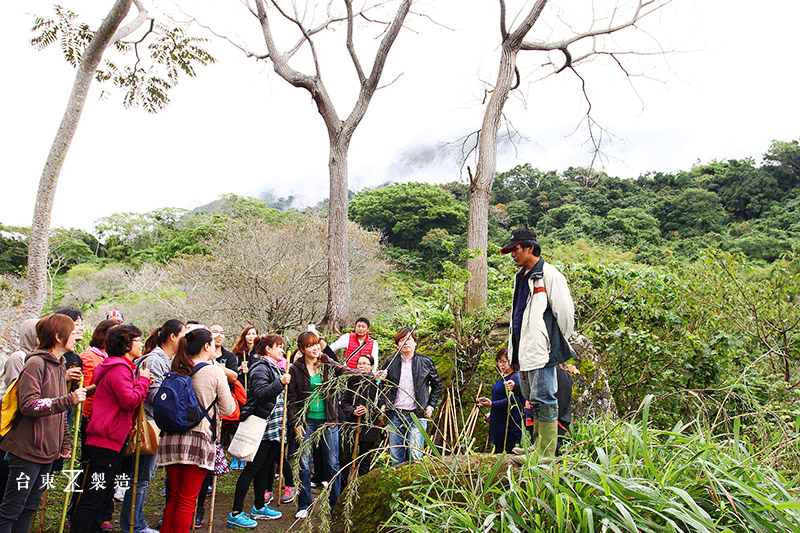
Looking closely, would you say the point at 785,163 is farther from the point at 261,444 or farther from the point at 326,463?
the point at 261,444

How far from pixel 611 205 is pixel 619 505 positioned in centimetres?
3262

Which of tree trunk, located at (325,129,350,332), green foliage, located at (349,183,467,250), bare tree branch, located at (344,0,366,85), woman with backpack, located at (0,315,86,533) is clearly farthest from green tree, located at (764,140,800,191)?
woman with backpack, located at (0,315,86,533)

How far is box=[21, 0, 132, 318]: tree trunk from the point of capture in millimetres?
7145

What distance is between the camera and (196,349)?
3.44m

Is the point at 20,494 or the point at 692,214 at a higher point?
the point at 692,214

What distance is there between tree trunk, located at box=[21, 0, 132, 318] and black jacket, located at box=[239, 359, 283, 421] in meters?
4.76

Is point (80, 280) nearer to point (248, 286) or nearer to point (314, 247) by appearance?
point (314, 247)

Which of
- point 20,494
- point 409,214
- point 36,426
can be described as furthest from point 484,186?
point 409,214

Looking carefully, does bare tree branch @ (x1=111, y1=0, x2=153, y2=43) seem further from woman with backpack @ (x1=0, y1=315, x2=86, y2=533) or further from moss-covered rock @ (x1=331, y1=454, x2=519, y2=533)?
moss-covered rock @ (x1=331, y1=454, x2=519, y2=533)

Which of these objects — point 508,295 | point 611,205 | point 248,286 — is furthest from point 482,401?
point 611,205

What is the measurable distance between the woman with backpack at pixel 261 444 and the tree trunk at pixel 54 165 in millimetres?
4722

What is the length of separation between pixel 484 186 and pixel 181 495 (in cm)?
730

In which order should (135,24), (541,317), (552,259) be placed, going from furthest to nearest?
(135,24), (552,259), (541,317)

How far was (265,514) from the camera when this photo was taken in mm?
4488
